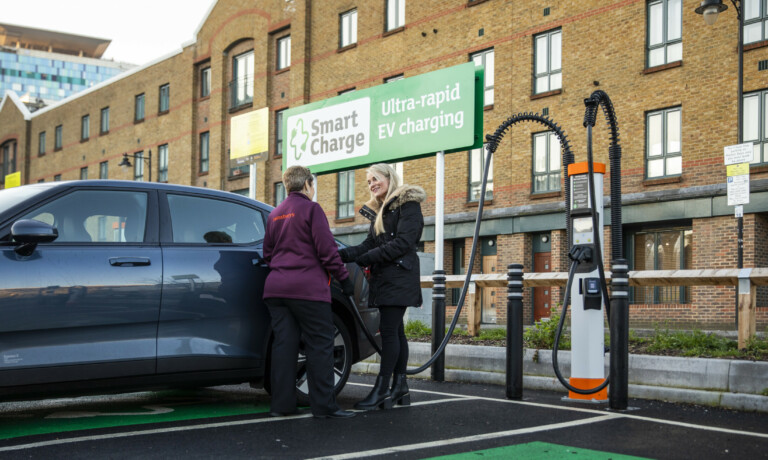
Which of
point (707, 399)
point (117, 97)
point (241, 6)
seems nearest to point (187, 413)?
point (707, 399)

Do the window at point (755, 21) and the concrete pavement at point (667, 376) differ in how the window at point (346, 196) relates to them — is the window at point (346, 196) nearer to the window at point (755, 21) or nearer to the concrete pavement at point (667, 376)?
the window at point (755, 21)

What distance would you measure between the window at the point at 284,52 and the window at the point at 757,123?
64.5ft

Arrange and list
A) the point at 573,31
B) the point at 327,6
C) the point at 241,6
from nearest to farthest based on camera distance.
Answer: the point at 573,31, the point at 327,6, the point at 241,6

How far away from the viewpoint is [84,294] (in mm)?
5473

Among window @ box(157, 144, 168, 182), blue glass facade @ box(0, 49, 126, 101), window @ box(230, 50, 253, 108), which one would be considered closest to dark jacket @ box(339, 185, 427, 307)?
window @ box(230, 50, 253, 108)

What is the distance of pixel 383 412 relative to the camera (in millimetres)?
6496

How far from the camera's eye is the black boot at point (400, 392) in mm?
6757

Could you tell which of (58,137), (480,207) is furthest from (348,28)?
(58,137)

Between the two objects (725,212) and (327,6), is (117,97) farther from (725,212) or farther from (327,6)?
(725,212)

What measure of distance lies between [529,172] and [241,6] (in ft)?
60.3

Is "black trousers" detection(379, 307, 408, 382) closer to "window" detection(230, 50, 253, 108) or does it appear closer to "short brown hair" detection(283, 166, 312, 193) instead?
"short brown hair" detection(283, 166, 312, 193)

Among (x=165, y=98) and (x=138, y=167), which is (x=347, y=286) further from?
(x=138, y=167)

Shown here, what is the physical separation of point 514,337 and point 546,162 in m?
18.0

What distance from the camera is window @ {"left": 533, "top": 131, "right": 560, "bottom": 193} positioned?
80.7 feet
